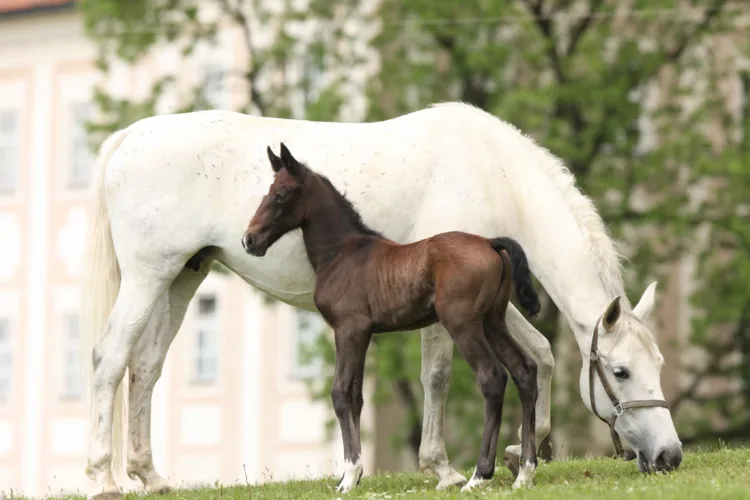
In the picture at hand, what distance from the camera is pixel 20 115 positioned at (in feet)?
118

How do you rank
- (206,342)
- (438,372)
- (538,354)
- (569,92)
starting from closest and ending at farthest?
(538,354) → (438,372) → (569,92) → (206,342)

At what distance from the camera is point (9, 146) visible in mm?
36188

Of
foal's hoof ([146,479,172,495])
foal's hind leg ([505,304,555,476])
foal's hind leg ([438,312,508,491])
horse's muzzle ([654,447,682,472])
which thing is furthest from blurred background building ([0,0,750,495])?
foal's hind leg ([438,312,508,491])

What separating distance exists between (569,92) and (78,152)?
50.5 ft

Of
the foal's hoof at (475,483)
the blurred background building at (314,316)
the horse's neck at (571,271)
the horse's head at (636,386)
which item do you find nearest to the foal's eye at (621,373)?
the horse's head at (636,386)

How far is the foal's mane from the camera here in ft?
30.5

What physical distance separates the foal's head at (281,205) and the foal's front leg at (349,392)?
2.50 ft

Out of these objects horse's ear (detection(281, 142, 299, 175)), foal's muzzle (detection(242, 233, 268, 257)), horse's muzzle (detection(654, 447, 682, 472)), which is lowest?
horse's muzzle (detection(654, 447, 682, 472))

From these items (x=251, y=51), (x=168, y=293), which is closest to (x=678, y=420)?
(x=251, y=51)

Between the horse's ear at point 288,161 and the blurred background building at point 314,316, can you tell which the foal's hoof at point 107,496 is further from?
the blurred background building at point 314,316

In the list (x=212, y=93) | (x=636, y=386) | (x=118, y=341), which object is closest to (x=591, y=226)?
(x=636, y=386)

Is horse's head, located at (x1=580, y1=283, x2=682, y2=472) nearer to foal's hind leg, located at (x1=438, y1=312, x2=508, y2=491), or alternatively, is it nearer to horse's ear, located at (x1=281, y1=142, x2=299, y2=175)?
foal's hind leg, located at (x1=438, y1=312, x2=508, y2=491)

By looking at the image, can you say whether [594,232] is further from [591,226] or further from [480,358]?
[480,358]

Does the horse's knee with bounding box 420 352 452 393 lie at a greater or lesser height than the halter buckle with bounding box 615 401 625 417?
greater
